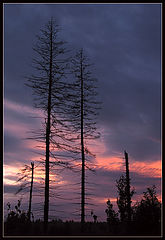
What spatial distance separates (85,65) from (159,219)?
16223 millimetres

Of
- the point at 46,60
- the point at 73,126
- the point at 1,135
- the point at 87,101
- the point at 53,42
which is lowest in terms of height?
the point at 1,135

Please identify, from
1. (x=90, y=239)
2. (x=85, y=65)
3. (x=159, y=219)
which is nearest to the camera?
(x=90, y=239)

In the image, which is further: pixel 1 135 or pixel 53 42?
pixel 53 42

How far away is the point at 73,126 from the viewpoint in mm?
26406

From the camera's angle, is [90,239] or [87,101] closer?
[90,239]

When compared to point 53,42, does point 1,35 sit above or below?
below

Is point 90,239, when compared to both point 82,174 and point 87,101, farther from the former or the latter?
point 87,101

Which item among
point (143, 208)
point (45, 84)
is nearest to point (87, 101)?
point (45, 84)

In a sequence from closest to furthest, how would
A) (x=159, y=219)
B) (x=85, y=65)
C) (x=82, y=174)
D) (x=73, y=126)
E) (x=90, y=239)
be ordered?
(x=90, y=239) → (x=159, y=219) → (x=82, y=174) → (x=73, y=126) → (x=85, y=65)

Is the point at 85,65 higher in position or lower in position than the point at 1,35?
higher

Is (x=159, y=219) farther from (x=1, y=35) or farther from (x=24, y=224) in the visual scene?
(x=1, y=35)

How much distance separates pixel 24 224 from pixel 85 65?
16.3 m

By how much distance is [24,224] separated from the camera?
24.0 m

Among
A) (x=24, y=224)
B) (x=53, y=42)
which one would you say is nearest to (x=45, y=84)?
(x=53, y=42)
